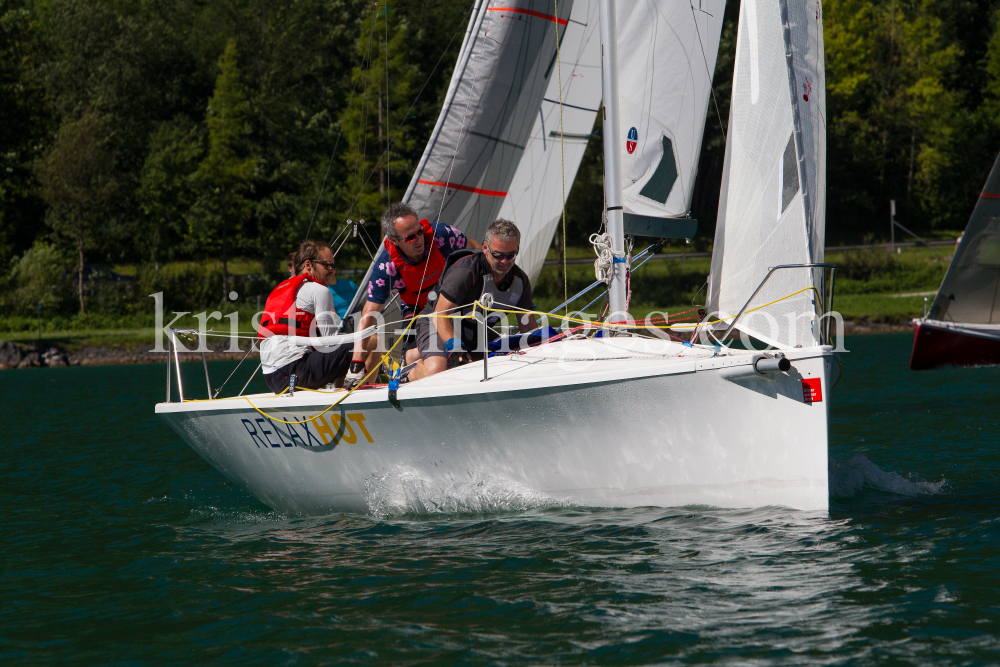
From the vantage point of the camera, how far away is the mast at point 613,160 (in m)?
7.37

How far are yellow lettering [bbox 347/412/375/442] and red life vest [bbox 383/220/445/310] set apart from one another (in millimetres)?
1347

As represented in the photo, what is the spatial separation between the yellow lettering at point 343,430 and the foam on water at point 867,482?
3834 millimetres

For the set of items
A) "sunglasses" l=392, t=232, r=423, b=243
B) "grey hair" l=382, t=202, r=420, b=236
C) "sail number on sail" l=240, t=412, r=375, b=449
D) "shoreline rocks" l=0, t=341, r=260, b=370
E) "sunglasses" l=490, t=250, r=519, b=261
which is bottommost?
"shoreline rocks" l=0, t=341, r=260, b=370

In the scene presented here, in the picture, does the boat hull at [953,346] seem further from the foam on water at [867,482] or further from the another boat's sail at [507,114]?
the another boat's sail at [507,114]

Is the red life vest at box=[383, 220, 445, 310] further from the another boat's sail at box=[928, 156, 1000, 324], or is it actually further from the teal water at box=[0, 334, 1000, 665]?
the another boat's sail at box=[928, 156, 1000, 324]

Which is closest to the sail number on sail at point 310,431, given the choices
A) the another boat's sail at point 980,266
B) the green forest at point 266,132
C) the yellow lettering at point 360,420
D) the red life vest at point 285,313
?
the yellow lettering at point 360,420

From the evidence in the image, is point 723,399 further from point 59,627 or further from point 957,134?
point 957,134

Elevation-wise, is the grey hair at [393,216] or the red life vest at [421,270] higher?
the grey hair at [393,216]

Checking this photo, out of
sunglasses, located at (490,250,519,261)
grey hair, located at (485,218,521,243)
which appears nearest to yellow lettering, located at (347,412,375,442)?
sunglasses, located at (490,250,519,261)

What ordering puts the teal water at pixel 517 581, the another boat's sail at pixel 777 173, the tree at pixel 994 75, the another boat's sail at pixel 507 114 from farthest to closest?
the tree at pixel 994 75
the another boat's sail at pixel 507 114
the another boat's sail at pixel 777 173
the teal water at pixel 517 581

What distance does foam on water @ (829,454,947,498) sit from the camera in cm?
780

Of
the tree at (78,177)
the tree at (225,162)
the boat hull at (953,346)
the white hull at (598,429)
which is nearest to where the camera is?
the white hull at (598,429)

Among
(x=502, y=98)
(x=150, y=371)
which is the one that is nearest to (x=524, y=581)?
(x=502, y=98)

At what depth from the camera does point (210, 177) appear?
136 feet
